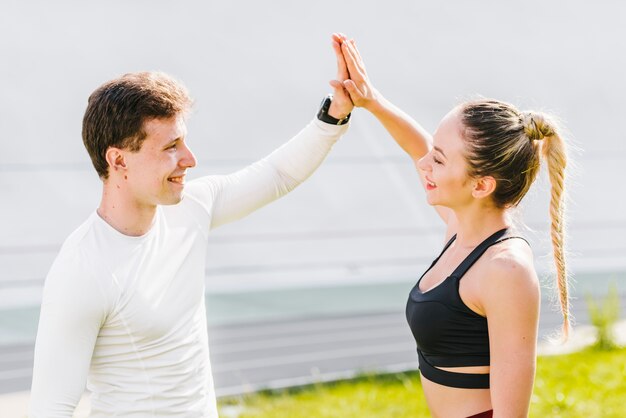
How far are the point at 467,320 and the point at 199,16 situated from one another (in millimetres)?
11053

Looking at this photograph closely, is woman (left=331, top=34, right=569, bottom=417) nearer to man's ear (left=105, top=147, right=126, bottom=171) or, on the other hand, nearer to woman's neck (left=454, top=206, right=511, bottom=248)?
woman's neck (left=454, top=206, right=511, bottom=248)

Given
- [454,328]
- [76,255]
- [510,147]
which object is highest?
[510,147]

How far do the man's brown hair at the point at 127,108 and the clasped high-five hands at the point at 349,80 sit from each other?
562mm

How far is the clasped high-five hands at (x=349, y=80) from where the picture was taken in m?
2.59

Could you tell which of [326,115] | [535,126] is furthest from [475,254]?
[326,115]

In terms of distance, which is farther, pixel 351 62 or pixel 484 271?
pixel 351 62

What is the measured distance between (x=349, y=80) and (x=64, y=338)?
3.61 feet

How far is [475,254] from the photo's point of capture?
2.08 m

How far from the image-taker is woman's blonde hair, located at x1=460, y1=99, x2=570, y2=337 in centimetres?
210

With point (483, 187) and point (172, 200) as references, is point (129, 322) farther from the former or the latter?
point (483, 187)

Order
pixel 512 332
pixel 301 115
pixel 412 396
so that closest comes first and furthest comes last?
pixel 512 332 < pixel 412 396 < pixel 301 115

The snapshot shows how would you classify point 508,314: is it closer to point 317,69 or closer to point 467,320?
point 467,320

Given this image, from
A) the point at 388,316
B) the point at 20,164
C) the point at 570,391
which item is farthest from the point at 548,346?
the point at 20,164

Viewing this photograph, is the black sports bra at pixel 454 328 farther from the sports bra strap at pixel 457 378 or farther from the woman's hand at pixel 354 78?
the woman's hand at pixel 354 78
